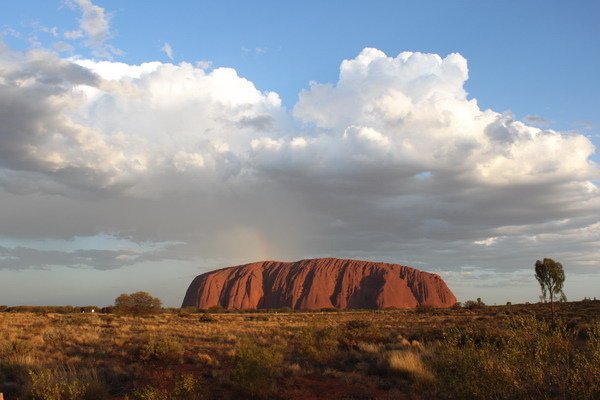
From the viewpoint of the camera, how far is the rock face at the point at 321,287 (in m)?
118

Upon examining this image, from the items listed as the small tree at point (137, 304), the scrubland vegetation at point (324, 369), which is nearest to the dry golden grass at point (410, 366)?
the scrubland vegetation at point (324, 369)

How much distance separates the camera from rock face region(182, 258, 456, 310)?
118 meters

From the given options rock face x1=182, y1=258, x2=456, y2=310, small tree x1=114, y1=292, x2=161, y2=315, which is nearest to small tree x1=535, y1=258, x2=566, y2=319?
small tree x1=114, y1=292, x2=161, y2=315

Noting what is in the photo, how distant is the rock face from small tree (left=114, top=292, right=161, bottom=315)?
178 feet

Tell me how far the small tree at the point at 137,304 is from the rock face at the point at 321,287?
5414cm

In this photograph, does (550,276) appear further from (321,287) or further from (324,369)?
(321,287)

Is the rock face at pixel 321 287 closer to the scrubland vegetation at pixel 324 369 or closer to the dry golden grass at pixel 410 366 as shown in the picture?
the scrubland vegetation at pixel 324 369

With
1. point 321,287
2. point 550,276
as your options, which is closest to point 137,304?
point 550,276

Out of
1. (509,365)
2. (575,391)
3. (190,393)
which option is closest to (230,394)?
(190,393)

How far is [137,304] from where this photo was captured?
194ft

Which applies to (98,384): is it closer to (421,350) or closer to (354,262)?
(421,350)

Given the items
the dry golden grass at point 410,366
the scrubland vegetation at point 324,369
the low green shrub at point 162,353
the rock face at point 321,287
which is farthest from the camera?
the rock face at point 321,287

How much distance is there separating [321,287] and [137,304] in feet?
231

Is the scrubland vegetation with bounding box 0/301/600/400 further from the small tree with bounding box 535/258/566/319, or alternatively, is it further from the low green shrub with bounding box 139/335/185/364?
the small tree with bounding box 535/258/566/319
